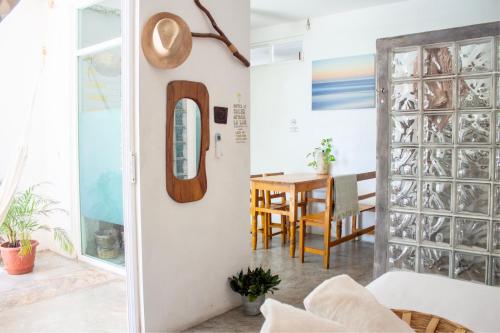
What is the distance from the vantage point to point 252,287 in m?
2.66

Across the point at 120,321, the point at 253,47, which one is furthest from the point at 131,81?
the point at 253,47

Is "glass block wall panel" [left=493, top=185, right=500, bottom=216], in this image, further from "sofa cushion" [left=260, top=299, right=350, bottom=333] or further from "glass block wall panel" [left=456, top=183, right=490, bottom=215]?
"sofa cushion" [left=260, top=299, right=350, bottom=333]

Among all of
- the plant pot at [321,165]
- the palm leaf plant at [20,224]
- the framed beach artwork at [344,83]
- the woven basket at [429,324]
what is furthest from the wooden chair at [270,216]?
the woven basket at [429,324]

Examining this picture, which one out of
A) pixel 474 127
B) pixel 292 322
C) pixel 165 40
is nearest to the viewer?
pixel 292 322

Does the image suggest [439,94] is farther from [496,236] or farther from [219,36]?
[219,36]

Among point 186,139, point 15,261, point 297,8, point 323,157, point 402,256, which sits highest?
point 297,8

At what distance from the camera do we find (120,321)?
8.78 feet

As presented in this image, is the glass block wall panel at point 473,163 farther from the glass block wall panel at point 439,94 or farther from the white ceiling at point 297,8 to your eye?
the white ceiling at point 297,8

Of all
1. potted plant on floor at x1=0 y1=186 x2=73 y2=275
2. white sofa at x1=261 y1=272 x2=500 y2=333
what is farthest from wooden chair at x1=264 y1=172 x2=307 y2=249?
white sofa at x1=261 y1=272 x2=500 y2=333

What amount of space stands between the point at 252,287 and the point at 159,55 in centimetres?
151

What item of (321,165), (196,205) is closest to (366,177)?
(321,165)

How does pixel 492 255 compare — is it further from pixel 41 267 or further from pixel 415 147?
pixel 41 267

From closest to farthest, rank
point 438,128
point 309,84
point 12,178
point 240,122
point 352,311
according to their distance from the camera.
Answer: point 352,311
point 438,128
point 240,122
point 12,178
point 309,84

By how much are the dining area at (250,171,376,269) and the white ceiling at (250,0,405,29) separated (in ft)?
5.92
